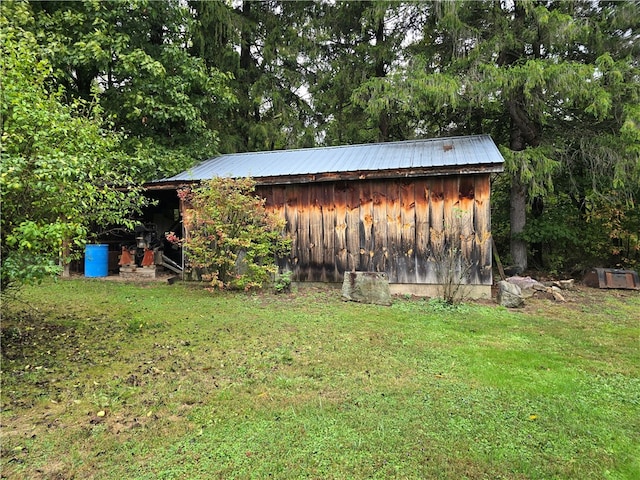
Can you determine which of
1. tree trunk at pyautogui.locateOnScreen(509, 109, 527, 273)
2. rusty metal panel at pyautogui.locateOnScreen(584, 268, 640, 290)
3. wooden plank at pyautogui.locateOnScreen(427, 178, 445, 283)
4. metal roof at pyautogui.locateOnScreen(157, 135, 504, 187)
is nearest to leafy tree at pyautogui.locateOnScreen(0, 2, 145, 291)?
metal roof at pyautogui.locateOnScreen(157, 135, 504, 187)

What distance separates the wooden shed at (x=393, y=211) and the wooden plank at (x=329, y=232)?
0.02 metres

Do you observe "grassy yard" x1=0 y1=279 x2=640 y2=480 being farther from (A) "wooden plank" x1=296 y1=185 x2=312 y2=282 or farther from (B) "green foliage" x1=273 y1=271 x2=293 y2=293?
(A) "wooden plank" x1=296 y1=185 x2=312 y2=282

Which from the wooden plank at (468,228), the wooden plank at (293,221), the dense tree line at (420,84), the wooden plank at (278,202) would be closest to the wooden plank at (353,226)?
the wooden plank at (293,221)

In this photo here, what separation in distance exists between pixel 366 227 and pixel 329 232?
0.78 meters

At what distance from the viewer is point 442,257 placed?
6.62 meters

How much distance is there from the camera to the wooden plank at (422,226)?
6.83m

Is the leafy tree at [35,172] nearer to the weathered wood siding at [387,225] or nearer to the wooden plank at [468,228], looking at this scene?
the weathered wood siding at [387,225]

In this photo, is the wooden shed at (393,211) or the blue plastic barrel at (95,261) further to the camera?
the blue plastic barrel at (95,261)

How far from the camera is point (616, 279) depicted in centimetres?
748

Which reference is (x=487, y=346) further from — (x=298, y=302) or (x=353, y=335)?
(x=298, y=302)

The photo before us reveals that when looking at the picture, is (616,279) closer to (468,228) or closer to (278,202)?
(468,228)

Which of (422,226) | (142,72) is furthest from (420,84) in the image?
(142,72)

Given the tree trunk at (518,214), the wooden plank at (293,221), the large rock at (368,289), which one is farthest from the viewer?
the tree trunk at (518,214)

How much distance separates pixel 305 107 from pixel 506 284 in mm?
10219
